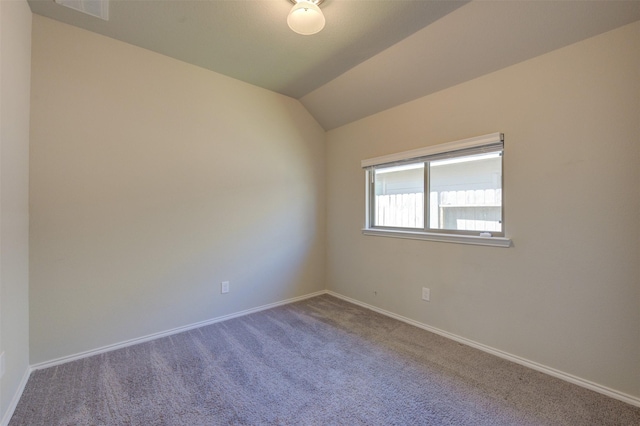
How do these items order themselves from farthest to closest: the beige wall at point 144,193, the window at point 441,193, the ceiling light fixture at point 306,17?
the window at point 441,193 < the beige wall at point 144,193 < the ceiling light fixture at point 306,17

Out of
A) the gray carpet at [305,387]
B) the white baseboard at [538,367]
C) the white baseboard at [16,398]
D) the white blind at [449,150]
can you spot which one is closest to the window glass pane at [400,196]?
the white blind at [449,150]

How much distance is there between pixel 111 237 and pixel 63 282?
429 mm

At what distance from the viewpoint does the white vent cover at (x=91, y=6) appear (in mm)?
1826

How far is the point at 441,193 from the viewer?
2617 mm

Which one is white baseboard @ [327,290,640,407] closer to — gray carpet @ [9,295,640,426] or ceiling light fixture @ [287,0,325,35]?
gray carpet @ [9,295,640,426]

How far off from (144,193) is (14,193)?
0.79 m

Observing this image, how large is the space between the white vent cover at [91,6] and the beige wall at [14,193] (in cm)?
25

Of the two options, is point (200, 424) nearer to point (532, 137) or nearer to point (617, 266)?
point (617, 266)

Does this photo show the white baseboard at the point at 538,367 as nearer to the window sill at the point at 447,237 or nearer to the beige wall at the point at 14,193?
the window sill at the point at 447,237

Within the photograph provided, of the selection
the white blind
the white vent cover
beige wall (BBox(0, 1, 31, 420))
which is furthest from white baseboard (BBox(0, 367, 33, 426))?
the white blind

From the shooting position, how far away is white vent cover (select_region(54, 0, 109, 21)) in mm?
1826

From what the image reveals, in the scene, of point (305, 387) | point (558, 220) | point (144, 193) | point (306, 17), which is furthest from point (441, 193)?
point (144, 193)

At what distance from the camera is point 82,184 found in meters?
2.11

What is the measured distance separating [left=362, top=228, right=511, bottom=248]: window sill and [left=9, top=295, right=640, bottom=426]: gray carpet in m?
0.87
